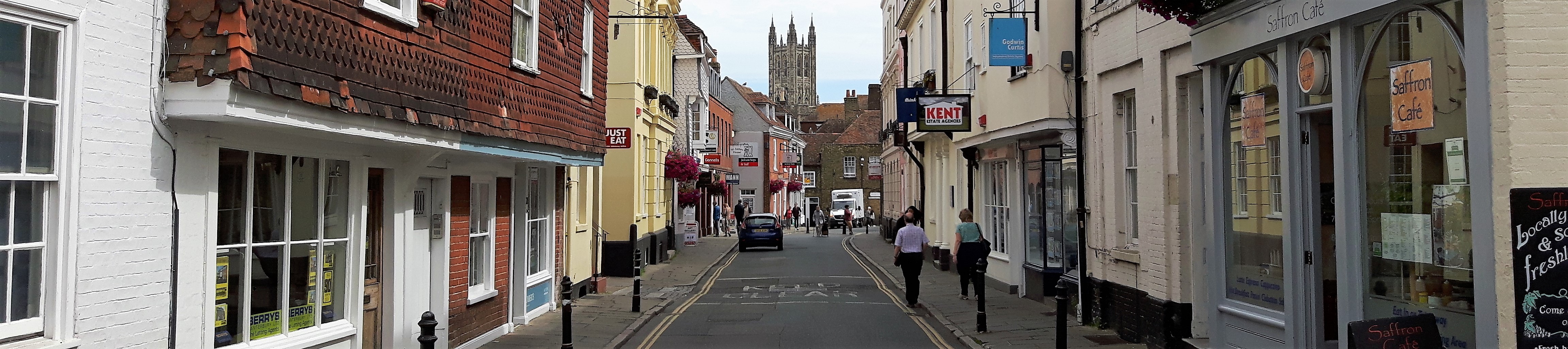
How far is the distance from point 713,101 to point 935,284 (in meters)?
30.1

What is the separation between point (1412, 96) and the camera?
6.54 metres

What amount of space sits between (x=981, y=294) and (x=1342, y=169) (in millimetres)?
6118

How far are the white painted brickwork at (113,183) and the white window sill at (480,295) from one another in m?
5.21

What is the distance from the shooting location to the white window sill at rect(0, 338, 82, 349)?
217 inches

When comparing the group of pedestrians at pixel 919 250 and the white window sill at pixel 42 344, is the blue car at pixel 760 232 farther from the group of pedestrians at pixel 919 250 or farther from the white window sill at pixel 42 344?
the white window sill at pixel 42 344

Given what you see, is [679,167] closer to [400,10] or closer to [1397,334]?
[400,10]

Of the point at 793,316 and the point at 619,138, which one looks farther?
the point at 619,138

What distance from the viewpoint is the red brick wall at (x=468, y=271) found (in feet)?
37.0

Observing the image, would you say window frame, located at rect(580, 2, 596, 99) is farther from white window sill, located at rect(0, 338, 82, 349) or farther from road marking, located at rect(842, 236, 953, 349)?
white window sill, located at rect(0, 338, 82, 349)

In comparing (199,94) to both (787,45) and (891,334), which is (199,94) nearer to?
(891,334)

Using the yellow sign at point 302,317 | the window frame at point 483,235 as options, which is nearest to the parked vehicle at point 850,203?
the window frame at point 483,235

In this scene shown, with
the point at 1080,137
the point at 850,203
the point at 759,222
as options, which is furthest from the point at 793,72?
the point at 1080,137

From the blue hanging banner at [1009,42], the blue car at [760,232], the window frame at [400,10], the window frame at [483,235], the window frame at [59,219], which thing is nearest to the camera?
the window frame at [59,219]

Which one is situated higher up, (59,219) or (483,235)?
(59,219)
